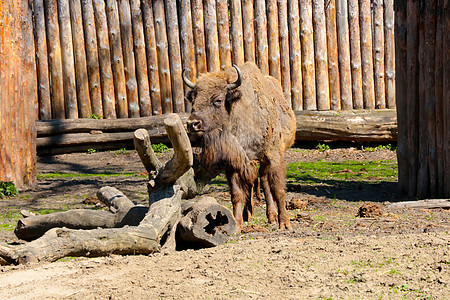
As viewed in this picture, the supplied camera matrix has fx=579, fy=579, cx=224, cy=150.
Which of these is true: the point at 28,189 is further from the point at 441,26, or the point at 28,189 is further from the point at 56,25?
the point at 441,26

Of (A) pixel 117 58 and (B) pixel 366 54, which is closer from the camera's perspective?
(A) pixel 117 58

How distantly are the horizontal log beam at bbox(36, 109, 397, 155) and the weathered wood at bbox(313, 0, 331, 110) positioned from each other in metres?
0.43

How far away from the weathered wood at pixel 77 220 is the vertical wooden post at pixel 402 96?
15.3 ft

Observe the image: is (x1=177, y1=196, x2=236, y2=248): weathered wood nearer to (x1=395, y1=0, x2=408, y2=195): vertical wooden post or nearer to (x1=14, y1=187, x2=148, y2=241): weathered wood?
(x1=14, y1=187, x2=148, y2=241): weathered wood

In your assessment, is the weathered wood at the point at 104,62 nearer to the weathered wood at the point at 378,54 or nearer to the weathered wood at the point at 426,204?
the weathered wood at the point at 378,54

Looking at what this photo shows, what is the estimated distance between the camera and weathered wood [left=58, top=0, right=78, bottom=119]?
1262 cm

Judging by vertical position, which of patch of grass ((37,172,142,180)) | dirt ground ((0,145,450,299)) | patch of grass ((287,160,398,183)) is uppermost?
dirt ground ((0,145,450,299))

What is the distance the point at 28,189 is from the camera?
9352mm

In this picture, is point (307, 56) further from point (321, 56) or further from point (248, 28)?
point (248, 28)

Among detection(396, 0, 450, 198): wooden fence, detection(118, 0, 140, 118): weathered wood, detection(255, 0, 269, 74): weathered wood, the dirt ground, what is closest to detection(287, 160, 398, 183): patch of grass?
detection(396, 0, 450, 198): wooden fence

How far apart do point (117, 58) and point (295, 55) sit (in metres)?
4.04

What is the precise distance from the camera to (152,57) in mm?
13047

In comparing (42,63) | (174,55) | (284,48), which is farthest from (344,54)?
(42,63)

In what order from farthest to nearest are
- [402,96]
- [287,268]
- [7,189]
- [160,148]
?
[160,148]
[402,96]
[7,189]
[287,268]
